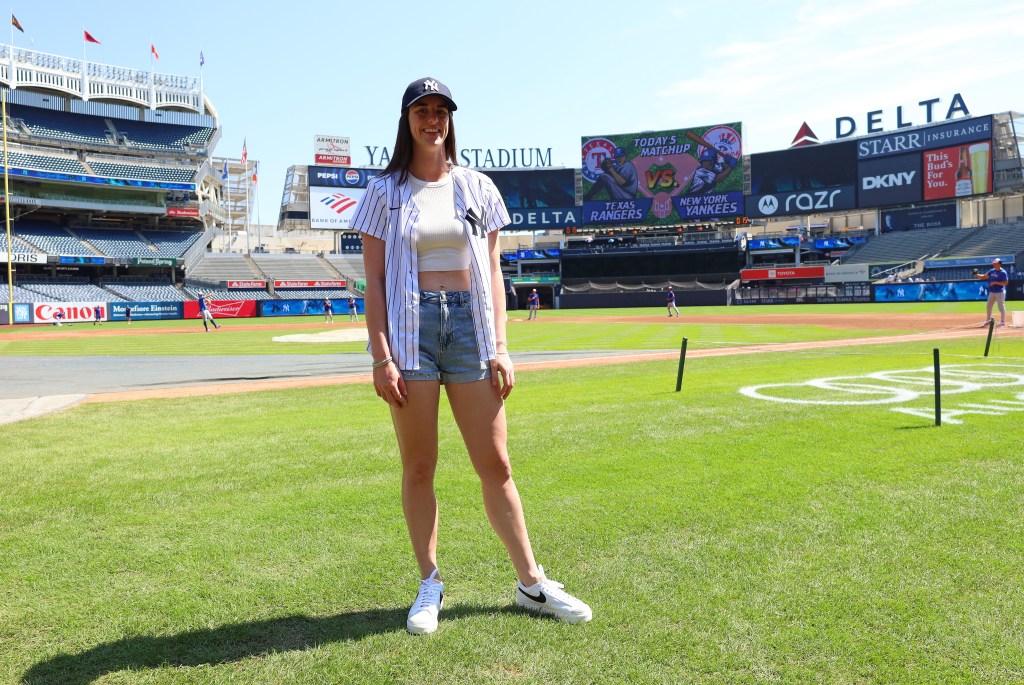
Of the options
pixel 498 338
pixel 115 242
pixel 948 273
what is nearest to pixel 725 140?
pixel 948 273

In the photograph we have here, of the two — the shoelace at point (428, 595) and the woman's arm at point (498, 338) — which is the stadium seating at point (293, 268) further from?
the shoelace at point (428, 595)

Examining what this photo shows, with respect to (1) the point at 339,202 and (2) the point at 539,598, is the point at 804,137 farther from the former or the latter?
(2) the point at 539,598

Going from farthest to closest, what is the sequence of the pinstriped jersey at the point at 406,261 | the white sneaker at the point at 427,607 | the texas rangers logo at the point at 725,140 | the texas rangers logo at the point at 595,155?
the texas rangers logo at the point at 595,155
the texas rangers logo at the point at 725,140
the pinstriped jersey at the point at 406,261
the white sneaker at the point at 427,607

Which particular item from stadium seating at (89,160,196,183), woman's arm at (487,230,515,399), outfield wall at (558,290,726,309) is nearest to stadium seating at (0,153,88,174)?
stadium seating at (89,160,196,183)

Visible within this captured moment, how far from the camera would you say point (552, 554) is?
4059 millimetres

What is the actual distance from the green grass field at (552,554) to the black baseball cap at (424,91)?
2.37m

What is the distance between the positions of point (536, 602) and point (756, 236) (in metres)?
74.0

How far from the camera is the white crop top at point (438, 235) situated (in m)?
3.30

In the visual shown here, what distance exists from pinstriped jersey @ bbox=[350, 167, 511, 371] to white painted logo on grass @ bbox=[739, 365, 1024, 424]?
6.16m

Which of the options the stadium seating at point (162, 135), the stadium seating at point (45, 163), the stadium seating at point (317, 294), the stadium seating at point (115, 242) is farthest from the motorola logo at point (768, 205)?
the stadium seating at point (45, 163)

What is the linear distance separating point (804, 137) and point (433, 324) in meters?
80.3

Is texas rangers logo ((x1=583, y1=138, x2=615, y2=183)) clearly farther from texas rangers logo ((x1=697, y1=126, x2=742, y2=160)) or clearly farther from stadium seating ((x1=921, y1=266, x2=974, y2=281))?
stadium seating ((x1=921, y1=266, x2=974, y2=281))

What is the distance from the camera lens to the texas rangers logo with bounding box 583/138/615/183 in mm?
76000

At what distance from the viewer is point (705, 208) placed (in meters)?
73.6
